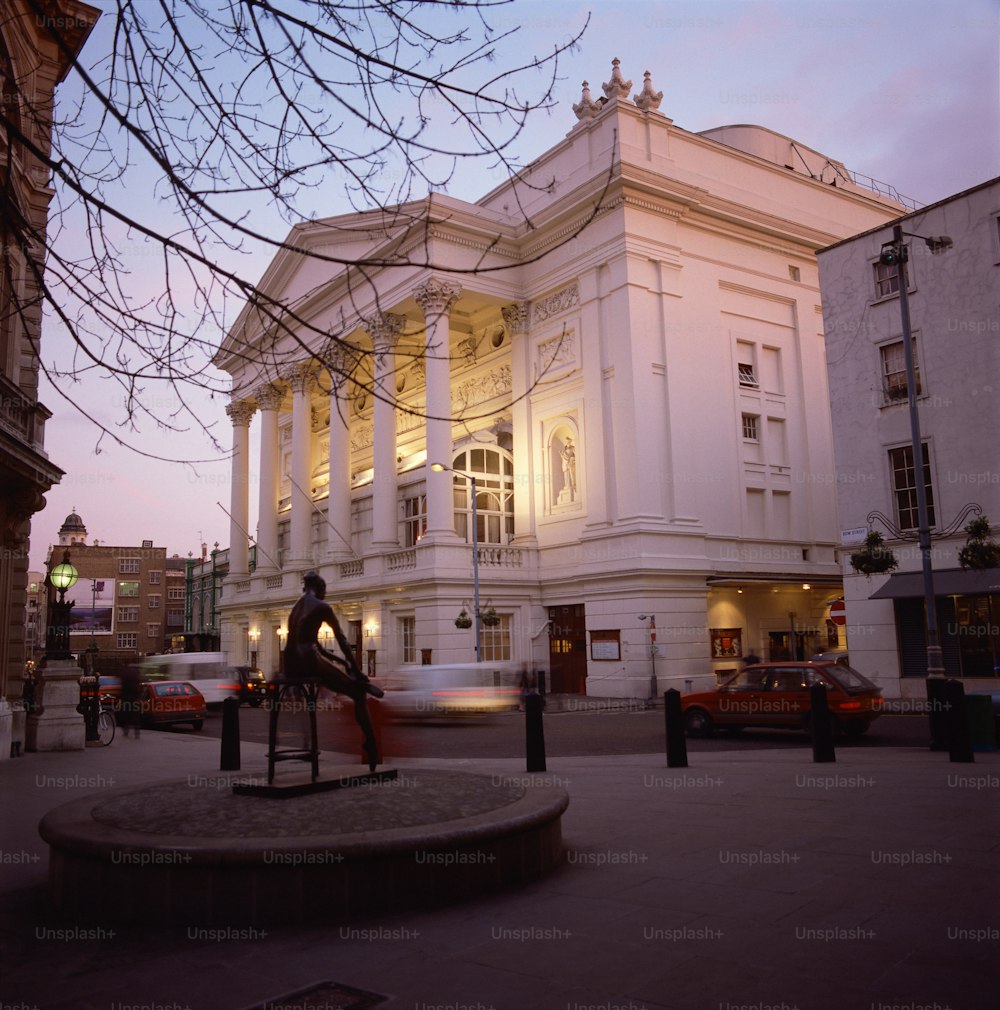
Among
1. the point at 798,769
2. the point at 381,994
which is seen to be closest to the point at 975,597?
the point at 798,769

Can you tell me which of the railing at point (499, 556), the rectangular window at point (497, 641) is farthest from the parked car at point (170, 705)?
the railing at point (499, 556)

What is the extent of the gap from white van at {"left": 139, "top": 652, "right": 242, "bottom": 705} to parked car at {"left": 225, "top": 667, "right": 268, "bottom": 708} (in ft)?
0.54

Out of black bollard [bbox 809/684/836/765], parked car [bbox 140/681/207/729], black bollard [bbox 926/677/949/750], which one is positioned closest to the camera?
black bollard [bbox 809/684/836/765]

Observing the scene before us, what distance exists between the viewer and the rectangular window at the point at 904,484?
25.6m

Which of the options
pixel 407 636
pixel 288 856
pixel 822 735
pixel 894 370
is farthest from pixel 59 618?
pixel 894 370

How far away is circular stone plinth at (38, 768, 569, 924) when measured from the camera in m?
5.71

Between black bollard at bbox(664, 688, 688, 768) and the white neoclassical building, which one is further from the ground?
the white neoclassical building

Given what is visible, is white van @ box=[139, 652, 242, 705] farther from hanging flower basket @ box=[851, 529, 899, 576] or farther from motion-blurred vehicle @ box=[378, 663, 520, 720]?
hanging flower basket @ box=[851, 529, 899, 576]

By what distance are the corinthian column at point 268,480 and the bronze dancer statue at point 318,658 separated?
138 ft

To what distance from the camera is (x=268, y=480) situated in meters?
50.9

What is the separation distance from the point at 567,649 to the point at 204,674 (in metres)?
14.3

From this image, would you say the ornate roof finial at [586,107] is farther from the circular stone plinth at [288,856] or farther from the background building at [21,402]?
the circular stone plinth at [288,856]

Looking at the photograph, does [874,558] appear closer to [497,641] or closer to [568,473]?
[568,473]

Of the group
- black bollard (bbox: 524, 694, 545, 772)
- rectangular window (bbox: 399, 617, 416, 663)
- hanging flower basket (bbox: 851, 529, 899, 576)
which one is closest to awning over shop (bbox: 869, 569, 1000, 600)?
hanging flower basket (bbox: 851, 529, 899, 576)
